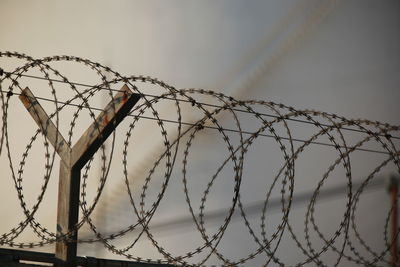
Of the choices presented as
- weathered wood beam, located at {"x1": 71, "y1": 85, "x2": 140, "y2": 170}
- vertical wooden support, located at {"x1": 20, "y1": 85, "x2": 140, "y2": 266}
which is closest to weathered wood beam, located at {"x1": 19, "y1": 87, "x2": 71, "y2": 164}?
vertical wooden support, located at {"x1": 20, "y1": 85, "x2": 140, "y2": 266}

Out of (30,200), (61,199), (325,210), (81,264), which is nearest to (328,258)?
(325,210)

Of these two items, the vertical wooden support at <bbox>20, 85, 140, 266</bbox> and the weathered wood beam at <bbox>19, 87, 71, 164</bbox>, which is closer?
the vertical wooden support at <bbox>20, 85, 140, 266</bbox>

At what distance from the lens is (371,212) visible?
2111 centimetres

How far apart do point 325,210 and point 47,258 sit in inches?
441

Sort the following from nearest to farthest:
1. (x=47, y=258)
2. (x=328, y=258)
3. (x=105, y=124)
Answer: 1. (x=105, y=124)
2. (x=47, y=258)
3. (x=328, y=258)

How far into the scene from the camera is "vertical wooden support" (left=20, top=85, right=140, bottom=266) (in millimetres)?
9523

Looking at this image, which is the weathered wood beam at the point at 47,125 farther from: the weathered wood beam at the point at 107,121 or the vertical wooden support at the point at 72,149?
the weathered wood beam at the point at 107,121

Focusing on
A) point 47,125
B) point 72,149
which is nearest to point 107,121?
point 72,149

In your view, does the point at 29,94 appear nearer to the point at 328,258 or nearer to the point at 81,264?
the point at 81,264

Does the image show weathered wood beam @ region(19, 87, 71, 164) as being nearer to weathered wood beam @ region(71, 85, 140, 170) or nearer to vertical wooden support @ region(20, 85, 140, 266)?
vertical wooden support @ region(20, 85, 140, 266)

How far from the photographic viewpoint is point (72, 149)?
9.84 metres

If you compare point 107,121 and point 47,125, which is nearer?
point 107,121

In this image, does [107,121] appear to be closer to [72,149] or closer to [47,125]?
[72,149]

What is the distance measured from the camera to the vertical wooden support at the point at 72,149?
952cm
